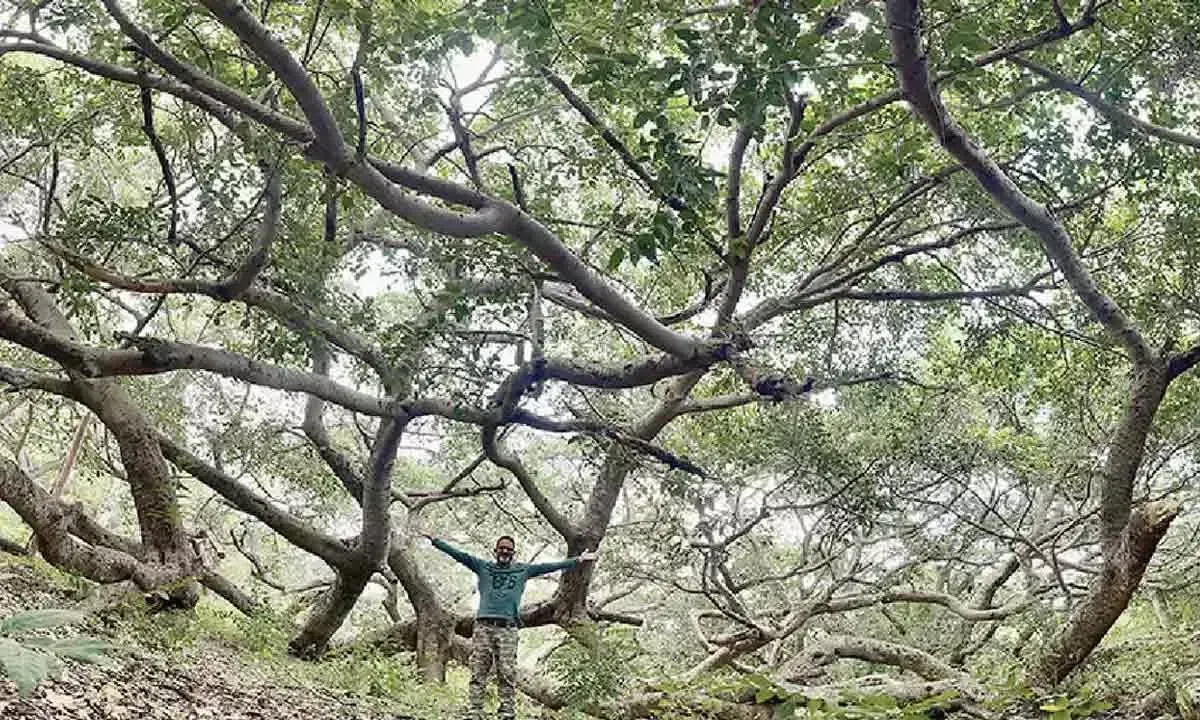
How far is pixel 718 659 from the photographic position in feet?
36.1

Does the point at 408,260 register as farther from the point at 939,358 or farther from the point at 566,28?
the point at 939,358

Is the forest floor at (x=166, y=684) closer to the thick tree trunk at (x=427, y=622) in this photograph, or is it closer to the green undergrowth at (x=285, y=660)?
the green undergrowth at (x=285, y=660)

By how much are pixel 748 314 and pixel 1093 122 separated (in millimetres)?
2841

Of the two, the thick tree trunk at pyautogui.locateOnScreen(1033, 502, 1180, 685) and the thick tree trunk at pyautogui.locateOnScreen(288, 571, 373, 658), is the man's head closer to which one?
the thick tree trunk at pyautogui.locateOnScreen(288, 571, 373, 658)

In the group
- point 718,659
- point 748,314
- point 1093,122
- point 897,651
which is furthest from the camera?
A: point 718,659

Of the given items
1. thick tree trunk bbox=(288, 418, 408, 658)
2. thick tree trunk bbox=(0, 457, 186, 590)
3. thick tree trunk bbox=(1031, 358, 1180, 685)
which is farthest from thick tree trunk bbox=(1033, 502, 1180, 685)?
thick tree trunk bbox=(0, 457, 186, 590)

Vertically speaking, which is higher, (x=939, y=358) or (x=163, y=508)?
(x=939, y=358)

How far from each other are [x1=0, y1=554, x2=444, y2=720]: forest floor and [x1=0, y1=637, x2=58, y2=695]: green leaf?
1.95 meters

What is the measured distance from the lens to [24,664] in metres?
2.32

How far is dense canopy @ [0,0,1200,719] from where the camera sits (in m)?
5.08

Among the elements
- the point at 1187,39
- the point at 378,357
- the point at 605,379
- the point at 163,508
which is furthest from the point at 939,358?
→ the point at 163,508

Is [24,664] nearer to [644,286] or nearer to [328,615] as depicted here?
[328,615]

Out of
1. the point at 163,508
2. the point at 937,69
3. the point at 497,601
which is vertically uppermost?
the point at 937,69

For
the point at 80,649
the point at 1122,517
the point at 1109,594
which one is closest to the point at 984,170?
the point at 1122,517
